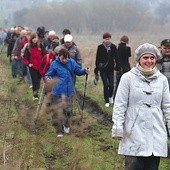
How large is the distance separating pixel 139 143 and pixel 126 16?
66694mm

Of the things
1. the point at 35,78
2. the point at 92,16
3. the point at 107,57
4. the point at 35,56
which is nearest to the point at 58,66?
the point at 107,57

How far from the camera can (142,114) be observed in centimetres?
511

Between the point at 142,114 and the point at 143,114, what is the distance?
0.01m

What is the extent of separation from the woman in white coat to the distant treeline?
59874 mm

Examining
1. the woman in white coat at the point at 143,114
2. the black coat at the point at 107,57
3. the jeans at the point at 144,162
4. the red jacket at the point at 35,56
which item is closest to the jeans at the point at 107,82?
the black coat at the point at 107,57

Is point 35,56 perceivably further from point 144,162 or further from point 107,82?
point 144,162

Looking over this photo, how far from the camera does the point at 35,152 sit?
3826 millimetres

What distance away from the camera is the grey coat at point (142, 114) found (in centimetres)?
505

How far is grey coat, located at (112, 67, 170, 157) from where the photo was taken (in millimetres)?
5047

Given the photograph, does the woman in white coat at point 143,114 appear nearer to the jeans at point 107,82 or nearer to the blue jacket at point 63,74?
the blue jacket at point 63,74

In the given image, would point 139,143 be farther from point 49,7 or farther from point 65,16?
point 49,7

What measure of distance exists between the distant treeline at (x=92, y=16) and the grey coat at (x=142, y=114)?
2359 inches

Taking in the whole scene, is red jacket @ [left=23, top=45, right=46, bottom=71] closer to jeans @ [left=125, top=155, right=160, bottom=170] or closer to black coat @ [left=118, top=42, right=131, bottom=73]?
black coat @ [left=118, top=42, right=131, bottom=73]

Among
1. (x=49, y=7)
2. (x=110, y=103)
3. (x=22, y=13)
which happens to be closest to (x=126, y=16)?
(x=49, y=7)
